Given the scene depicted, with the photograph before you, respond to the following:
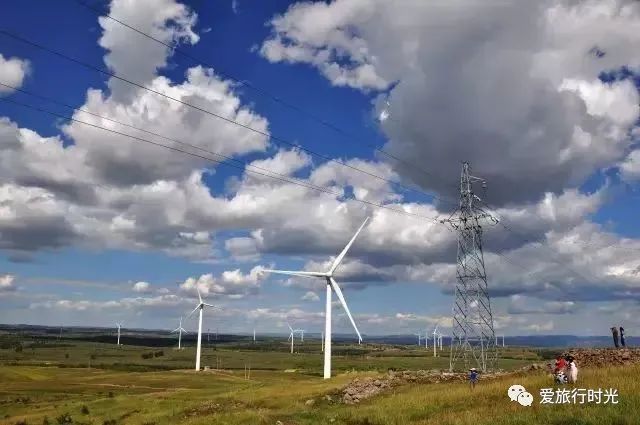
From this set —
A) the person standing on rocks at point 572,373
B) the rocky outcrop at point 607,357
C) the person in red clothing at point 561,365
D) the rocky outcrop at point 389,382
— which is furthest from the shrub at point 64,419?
the rocky outcrop at point 607,357

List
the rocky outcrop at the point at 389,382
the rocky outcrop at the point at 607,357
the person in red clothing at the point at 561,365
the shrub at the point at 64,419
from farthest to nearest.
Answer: the shrub at the point at 64,419, the rocky outcrop at the point at 389,382, the rocky outcrop at the point at 607,357, the person in red clothing at the point at 561,365

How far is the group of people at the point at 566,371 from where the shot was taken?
3588 cm

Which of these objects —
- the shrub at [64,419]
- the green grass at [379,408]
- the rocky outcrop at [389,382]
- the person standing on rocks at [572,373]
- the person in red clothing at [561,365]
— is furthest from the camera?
the shrub at [64,419]

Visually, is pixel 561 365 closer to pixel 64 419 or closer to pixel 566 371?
pixel 566 371

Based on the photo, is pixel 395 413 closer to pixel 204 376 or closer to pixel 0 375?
pixel 204 376

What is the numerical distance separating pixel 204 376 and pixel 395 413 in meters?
120

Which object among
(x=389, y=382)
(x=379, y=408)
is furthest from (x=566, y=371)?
(x=389, y=382)

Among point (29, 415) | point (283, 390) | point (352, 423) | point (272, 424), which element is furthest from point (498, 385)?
point (29, 415)

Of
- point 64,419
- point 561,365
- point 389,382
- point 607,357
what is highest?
point 561,365

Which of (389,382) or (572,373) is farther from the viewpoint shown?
(389,382)

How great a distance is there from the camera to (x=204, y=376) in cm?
14788

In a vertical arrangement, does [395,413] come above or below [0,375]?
above

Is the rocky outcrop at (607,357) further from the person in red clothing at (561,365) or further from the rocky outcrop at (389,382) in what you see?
the person in red clothing at (561,365)

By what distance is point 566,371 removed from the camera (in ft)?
122
